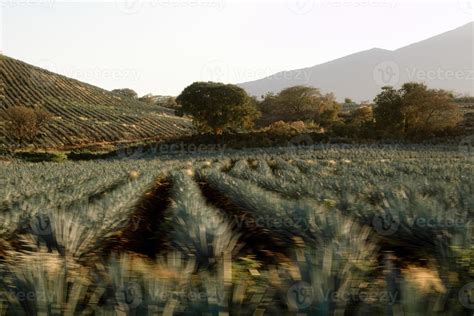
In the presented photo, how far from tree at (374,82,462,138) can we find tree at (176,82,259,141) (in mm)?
13048

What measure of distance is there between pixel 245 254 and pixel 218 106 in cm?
4098

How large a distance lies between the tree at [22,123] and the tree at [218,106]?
49.8 ft

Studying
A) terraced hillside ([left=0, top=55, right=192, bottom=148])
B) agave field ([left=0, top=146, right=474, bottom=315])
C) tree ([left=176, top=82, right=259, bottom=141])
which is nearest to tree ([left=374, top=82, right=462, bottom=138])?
tree ([left=176, top=82, right=259, bottom=141])

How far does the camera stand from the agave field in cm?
303

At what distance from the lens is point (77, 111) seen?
224ft

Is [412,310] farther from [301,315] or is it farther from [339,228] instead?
[339,228]

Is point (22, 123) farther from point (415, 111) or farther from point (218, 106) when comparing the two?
point (415, 111)

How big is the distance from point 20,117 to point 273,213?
4535cm

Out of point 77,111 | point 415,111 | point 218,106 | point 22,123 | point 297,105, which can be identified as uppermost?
point 77,111

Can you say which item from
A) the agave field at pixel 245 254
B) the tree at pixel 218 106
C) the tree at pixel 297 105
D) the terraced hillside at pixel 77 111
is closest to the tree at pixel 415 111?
the tree at pixel 218 106

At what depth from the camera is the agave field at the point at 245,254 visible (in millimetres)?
3033

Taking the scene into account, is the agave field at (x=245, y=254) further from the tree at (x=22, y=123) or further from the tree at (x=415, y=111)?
the tree at (x=22, y=123)

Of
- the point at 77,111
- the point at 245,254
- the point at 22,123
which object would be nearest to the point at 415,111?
the point at 22,123

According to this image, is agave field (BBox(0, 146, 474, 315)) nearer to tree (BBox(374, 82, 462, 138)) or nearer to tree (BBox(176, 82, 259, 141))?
tree (BBox(374, 82, 462, 138))
